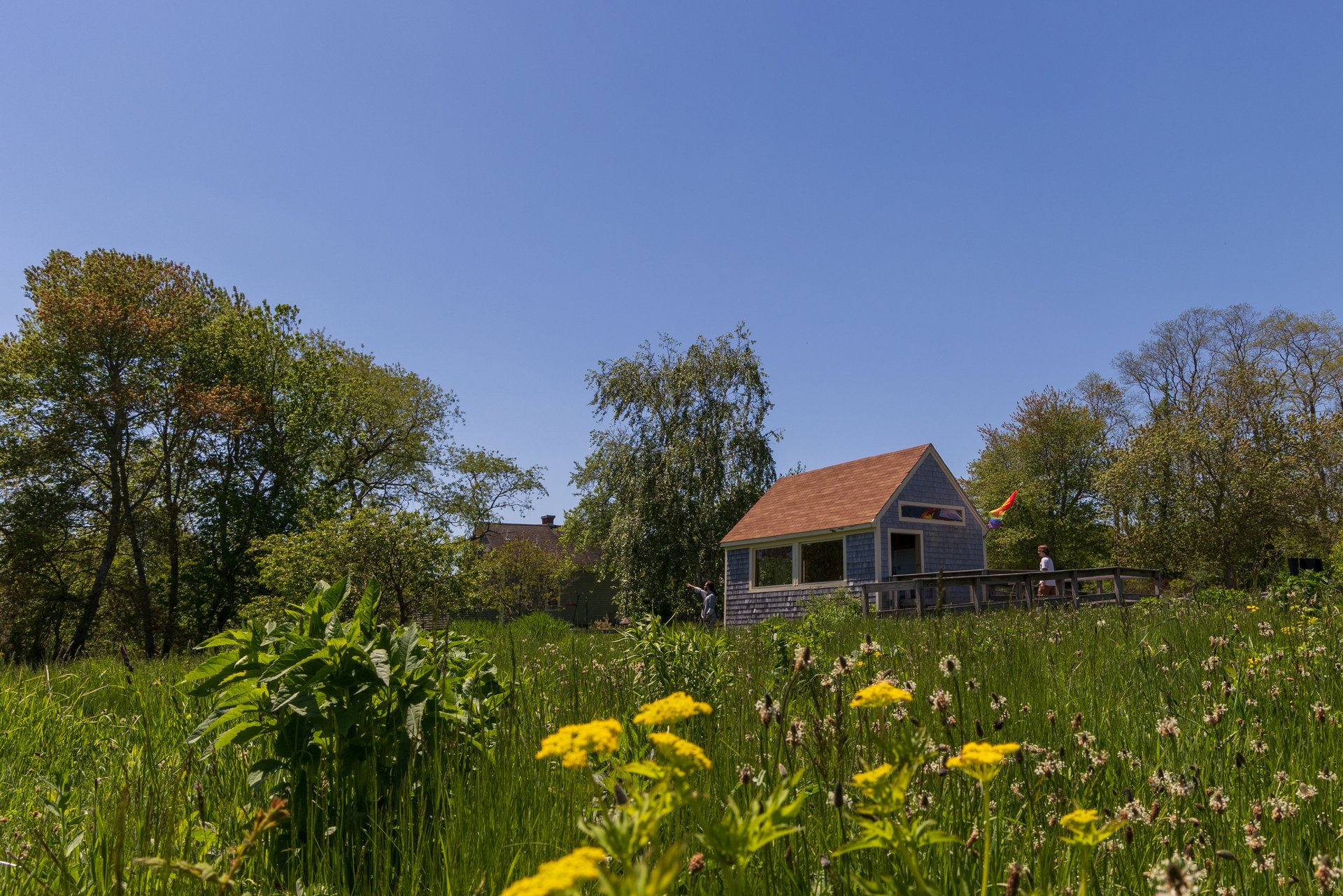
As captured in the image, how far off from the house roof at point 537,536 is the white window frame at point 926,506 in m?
36.4

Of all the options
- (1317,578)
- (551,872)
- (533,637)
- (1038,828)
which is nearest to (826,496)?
(533,637)

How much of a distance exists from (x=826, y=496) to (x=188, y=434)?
2126 cm

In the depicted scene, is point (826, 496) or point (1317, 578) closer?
point (1317, 578)

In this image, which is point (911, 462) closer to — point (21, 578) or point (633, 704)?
point (633, 704)

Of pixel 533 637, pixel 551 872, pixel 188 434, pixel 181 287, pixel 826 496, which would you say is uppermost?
pixel 181 287

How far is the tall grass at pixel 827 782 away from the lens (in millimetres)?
1979

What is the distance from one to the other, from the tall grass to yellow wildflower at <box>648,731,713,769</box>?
10 centimetres

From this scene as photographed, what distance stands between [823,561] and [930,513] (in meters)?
3.81

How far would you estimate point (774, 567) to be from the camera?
27625 millimetres

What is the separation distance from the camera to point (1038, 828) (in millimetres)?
2297

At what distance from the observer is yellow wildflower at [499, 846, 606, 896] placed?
0.70 m

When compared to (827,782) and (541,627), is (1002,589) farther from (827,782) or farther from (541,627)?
(827,782)

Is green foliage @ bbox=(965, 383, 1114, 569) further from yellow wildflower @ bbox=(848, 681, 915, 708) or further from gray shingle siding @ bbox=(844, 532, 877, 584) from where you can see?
yellow wildflower @ bbox=(848, 681, 915, 708)

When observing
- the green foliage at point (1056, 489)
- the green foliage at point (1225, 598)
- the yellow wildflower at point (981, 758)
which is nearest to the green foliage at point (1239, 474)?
the green foliage at point (1056, 489)
